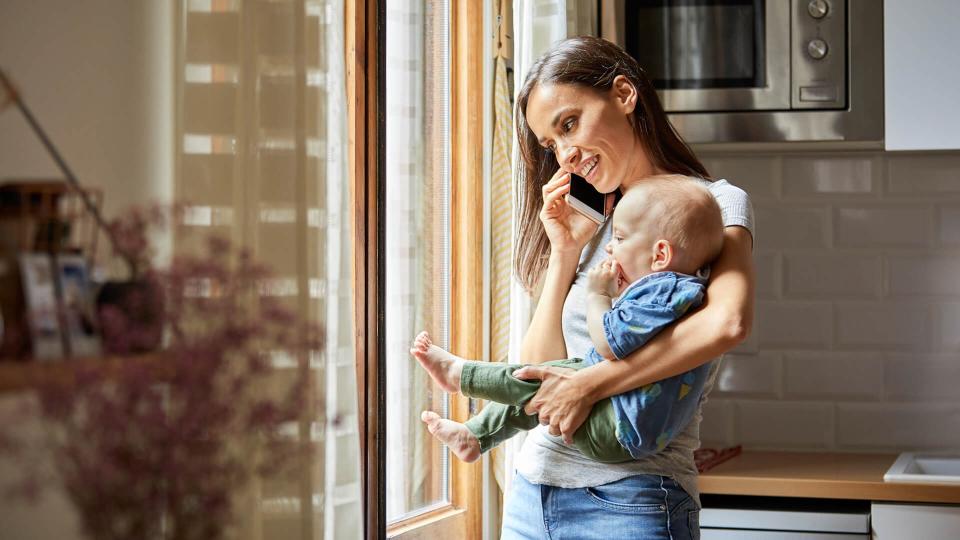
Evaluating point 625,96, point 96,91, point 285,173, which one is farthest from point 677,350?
point 96,91

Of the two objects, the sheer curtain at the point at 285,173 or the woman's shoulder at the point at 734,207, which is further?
the woman's shoulder at the point at 734,207

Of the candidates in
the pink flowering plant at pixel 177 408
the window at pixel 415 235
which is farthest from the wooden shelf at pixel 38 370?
the window at pixel 415 235

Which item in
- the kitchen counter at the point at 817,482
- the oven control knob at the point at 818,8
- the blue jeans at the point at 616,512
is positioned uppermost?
the oven control knob at the point at 818,8

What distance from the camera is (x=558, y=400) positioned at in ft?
4.38

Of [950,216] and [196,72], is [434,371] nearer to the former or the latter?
[196,72]

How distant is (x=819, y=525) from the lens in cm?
208

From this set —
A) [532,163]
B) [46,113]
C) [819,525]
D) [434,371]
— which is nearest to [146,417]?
[46,113]

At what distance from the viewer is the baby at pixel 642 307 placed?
128cm

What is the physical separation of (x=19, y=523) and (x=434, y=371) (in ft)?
2.59

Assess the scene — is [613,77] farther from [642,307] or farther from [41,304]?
[41,304]

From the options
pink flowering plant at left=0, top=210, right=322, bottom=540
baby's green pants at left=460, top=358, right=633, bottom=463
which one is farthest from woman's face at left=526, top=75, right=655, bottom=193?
pink flowering plant at left=0, top=210, right=322, bottom=540

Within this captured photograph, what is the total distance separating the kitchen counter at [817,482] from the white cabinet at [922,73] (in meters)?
0.77

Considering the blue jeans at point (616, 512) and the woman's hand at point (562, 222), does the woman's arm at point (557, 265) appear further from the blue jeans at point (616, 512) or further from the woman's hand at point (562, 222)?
the blue jeans at point (616, 512)

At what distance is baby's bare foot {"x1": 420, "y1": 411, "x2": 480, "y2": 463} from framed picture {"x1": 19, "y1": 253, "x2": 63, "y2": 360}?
805 millimetres
